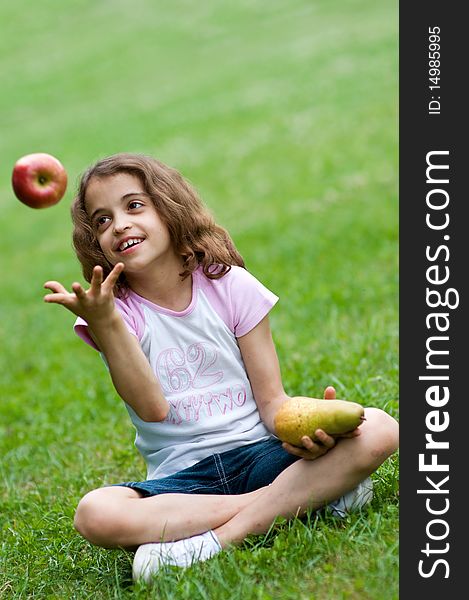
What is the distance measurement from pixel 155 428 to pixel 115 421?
231cm

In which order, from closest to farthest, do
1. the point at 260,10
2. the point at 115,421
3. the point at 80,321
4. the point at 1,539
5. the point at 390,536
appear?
the point at 390,536
the point at 80,321
the point at 1,539
the point at 115,421
the point at 260,10

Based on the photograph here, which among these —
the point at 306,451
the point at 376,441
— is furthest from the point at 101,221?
the point at 376,441

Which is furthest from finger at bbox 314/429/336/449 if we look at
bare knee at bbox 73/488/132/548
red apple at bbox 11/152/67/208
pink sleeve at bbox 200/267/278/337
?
red apple at bbox 11/152/67/208

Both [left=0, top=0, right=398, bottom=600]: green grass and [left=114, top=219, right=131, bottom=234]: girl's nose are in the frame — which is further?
[left=114, top=219, right=131, bottom=234]: girl's nose

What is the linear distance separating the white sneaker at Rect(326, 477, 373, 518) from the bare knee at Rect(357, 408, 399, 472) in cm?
11

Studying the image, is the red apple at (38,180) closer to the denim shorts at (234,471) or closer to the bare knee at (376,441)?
the denim shorts at (234,471)

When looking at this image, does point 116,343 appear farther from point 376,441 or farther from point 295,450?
point 376,441

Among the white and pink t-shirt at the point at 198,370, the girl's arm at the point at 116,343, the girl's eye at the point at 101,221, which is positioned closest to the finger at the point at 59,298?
the girl's arm at the point at 116,343

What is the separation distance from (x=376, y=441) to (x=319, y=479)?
238 millimetres

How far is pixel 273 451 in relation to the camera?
364 cm

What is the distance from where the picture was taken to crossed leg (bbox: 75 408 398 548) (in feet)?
11.0

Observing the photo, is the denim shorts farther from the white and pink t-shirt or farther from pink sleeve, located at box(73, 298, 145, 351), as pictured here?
pink sleeve, located at box(73, 298, 145, 351)

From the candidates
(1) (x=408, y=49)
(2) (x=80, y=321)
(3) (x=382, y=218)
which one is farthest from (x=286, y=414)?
(3) (x=382, y=218)

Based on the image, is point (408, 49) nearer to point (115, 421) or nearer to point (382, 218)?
point (115, 421)
